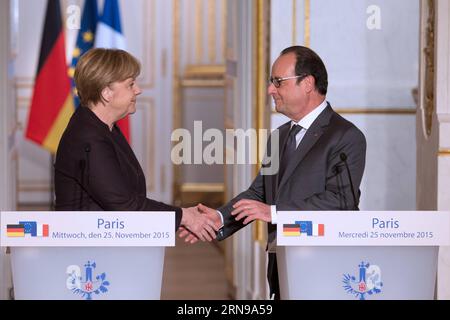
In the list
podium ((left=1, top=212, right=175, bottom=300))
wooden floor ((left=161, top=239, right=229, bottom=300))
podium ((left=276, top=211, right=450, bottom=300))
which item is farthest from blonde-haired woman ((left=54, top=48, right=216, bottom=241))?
wooden floor ((left=161, top=239, right=229, bottom=300))

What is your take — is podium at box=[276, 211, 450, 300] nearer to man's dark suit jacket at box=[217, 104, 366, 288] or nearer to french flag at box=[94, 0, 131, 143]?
man's dark suit jacket at box=[217, 104, 366, 288]

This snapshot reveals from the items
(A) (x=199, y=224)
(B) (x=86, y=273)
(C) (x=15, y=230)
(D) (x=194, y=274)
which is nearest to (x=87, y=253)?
(B) (x=86, y=273)

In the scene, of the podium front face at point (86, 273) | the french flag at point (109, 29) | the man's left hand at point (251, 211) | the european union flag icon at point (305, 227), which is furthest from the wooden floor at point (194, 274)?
the european union flag icon at point (305, 227)

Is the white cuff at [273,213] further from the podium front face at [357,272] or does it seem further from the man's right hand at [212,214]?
the man's right hand at [212,214]

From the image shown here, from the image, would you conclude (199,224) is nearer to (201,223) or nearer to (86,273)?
(201,223)

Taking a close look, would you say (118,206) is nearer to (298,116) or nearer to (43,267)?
(43,267)

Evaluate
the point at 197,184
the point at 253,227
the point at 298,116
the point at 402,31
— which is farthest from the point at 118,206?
the point at 253,227

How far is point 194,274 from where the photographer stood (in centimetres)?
713

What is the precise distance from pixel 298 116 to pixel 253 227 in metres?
1.87

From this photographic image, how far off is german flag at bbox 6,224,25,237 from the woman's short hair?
486 millimetres

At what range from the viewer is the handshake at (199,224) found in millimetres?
3789

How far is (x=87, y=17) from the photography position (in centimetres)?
450

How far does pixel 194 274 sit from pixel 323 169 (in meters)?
3.66

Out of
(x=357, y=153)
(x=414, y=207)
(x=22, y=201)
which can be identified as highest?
(x=357, y=153)
